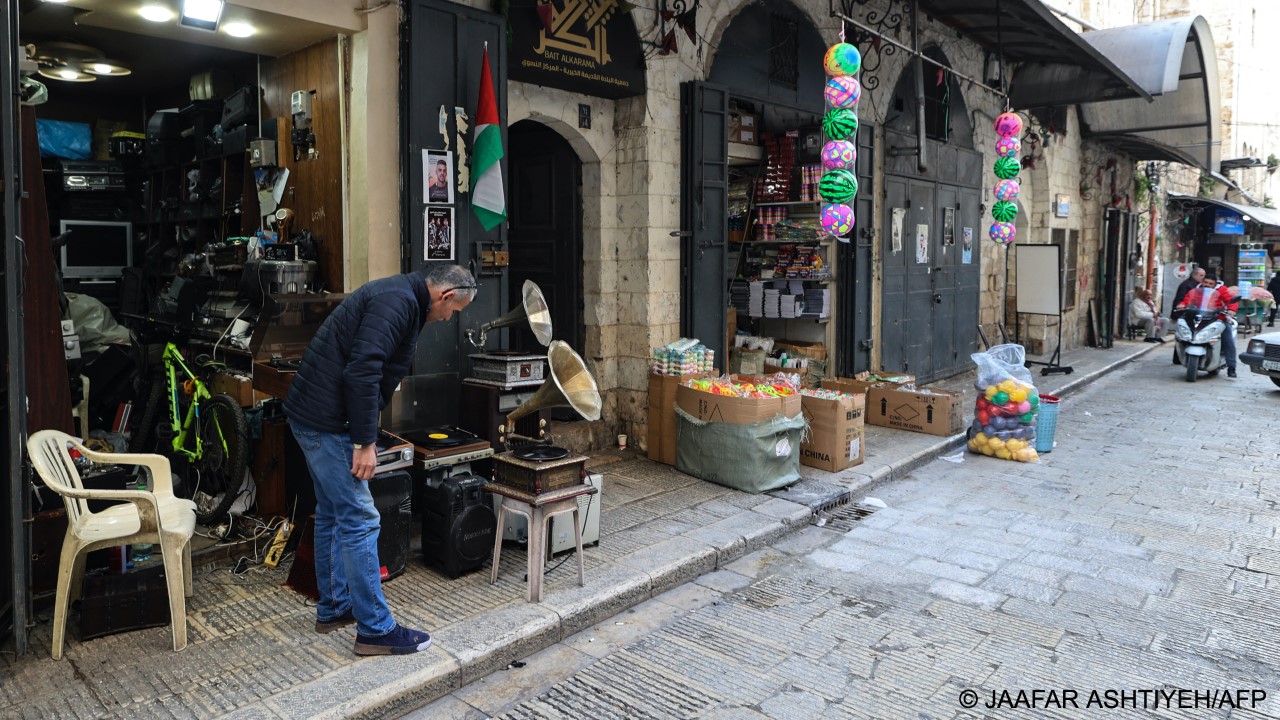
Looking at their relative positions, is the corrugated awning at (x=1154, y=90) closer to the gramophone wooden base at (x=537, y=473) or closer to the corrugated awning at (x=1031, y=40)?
the corrugated awning at (x=1031, y=40)

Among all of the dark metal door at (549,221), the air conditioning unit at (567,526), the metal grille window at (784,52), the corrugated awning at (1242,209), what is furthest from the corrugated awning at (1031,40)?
the corrugated awning at (1242,209)

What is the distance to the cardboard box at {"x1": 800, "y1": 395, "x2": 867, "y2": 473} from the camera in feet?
26.0

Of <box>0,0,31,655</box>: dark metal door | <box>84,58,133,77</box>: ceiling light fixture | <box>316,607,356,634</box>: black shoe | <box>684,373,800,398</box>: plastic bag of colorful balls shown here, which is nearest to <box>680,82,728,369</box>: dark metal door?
<box>684,373,800,398</box>: plastic bag of colorful balls

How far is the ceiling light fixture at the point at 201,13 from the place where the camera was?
5.13 m

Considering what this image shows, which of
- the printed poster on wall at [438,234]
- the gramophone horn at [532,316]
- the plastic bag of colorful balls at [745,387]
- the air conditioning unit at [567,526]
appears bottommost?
the air conditioning unit at [567,526]

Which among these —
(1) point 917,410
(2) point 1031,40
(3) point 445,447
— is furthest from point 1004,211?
(3) point 445,447

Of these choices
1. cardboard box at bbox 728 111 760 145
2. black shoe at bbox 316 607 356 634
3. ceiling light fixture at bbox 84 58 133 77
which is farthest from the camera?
cardboard box at bbox 728 111 760 145

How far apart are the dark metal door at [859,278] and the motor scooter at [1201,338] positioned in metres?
7.49

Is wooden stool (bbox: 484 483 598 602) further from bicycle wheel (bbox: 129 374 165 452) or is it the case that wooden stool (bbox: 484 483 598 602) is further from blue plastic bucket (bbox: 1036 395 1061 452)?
blue plastic bucket (bbox: 1036 395 1061 452)

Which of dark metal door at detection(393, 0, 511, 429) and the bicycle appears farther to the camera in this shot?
dark metal door at detection(393, 0, 511, 429)

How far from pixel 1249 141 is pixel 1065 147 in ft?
64.0

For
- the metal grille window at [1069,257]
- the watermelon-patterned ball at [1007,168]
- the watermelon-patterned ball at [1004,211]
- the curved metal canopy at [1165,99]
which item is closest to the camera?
the watermelon-patterned ball at [1007,168]

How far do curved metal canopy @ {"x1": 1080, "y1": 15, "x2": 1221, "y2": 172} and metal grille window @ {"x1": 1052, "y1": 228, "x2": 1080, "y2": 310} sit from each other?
2188 mm

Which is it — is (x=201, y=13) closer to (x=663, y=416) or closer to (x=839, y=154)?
(x=663, y=416)
